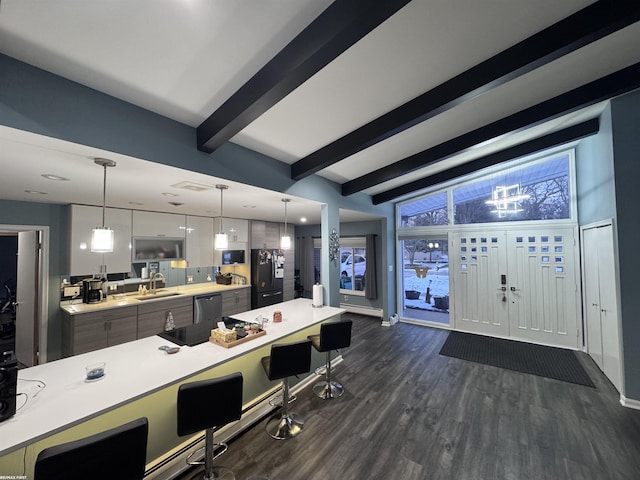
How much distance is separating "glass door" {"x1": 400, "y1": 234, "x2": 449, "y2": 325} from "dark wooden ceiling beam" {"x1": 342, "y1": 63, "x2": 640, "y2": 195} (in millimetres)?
2551

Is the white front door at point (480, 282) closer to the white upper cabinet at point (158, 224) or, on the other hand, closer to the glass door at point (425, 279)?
the glass door at point (425, 279)

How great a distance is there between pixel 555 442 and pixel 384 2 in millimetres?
3586

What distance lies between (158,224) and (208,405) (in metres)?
3.87

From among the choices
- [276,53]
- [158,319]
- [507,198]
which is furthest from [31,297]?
[507,198]

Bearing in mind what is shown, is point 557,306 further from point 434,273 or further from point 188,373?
point 188,373

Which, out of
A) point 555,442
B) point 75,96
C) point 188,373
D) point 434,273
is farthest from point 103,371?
point 434,273

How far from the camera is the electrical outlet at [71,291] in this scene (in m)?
3.76

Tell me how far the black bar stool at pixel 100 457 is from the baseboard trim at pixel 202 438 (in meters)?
0.68

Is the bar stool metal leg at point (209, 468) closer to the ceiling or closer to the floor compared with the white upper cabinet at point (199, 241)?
closer to the floor

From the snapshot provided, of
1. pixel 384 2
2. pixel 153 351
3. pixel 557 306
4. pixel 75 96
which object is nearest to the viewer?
pixel 384 2

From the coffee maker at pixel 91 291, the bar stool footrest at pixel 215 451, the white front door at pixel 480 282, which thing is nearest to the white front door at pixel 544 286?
the white front door at pixel 480 282

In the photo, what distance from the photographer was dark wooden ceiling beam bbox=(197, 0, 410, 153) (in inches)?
47.1

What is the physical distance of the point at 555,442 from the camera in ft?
7.30

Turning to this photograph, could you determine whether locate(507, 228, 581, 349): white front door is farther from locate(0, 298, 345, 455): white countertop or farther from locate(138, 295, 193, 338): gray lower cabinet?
locate(138, 295, 193, 338): gray lower cabinet
